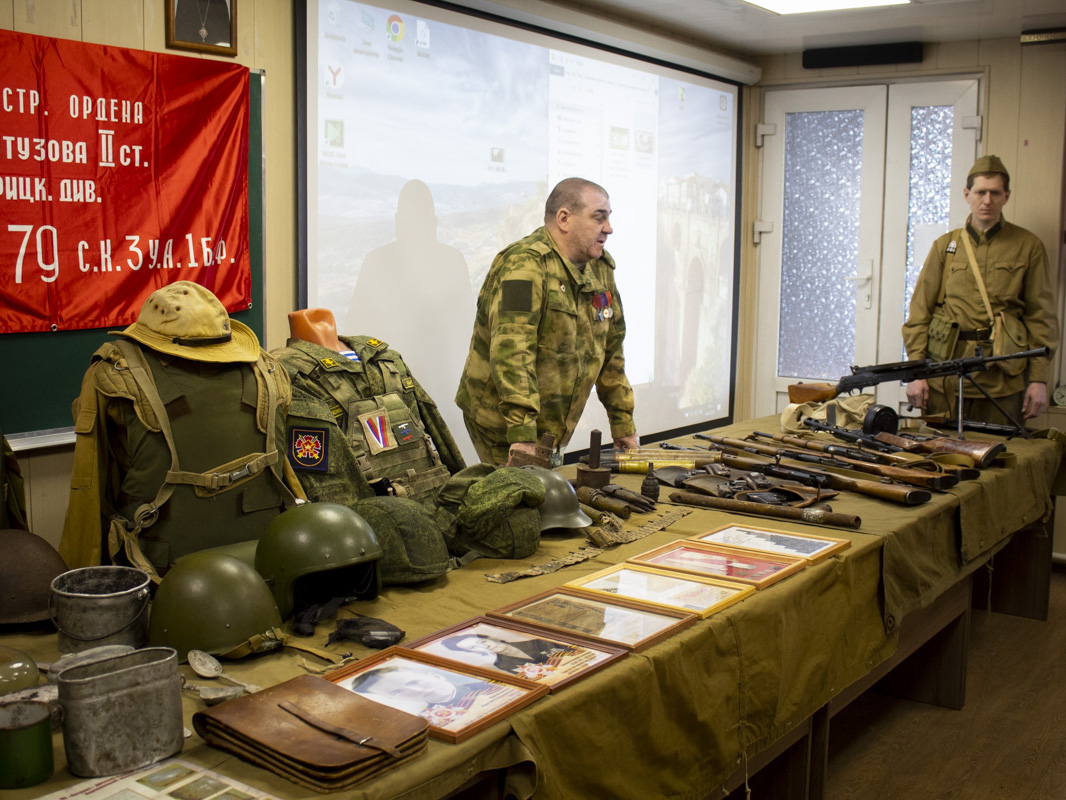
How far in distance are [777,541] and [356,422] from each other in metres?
1.25

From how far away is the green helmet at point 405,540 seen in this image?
2139mm

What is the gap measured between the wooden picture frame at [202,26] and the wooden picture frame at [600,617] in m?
2.49

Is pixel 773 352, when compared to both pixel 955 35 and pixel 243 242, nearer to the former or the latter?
pixel 955 35

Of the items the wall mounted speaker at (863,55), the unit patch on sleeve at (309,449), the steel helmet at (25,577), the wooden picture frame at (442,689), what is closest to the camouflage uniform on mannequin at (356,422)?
the unit patch on sleeve at (309,449)

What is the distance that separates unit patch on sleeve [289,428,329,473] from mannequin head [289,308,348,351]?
0.45 metres

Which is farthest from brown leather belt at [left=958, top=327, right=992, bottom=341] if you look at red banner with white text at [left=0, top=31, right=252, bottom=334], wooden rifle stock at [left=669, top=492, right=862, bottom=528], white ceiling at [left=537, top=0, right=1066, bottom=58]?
red banner with white text at [left=0, top=31, right=252, bottom=334]

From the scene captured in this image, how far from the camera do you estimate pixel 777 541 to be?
260 cm

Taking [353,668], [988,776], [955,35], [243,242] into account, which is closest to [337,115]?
[243,242]

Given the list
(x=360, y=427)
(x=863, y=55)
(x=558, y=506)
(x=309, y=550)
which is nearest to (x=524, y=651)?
(x=309, y=550)

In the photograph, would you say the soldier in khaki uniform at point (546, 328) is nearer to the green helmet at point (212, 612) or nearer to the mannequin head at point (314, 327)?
the mannequin head at point (314, 327)

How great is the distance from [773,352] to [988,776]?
4453mm

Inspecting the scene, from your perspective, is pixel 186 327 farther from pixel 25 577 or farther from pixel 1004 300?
pixel 1004 300

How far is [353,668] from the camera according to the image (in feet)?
5.56

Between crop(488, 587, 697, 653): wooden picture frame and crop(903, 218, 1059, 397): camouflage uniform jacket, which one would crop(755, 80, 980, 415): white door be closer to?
crop(903, 218, 1059, 397): camouflage uniform jacket
